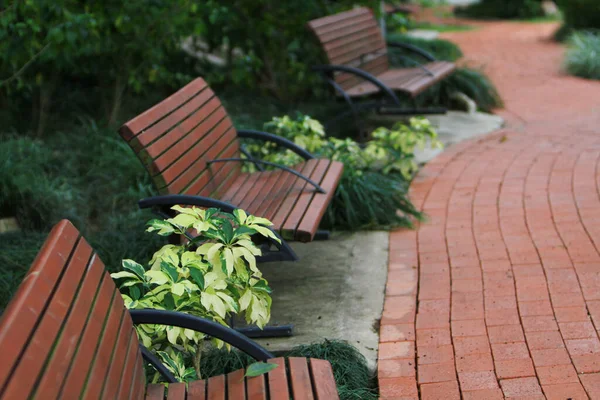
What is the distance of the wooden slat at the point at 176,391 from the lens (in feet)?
8.50

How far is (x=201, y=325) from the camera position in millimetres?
2656

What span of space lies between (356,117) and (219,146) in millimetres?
2472

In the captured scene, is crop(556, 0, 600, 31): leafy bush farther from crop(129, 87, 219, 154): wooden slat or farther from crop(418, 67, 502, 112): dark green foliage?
crop(129, 87, 219, 154): wooden slat

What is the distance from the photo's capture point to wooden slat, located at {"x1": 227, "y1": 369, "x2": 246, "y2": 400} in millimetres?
2545

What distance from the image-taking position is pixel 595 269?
14.3ft

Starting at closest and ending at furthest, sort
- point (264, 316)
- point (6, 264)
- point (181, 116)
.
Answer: point (264, 316) < point (181, 116) < point (6, 264)

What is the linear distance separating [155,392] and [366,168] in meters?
3.60

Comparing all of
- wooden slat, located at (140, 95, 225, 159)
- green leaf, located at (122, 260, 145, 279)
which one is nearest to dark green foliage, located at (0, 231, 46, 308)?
wooden slat, located at (140, 95, 225, 159)

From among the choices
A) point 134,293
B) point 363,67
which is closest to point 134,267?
point 134,293

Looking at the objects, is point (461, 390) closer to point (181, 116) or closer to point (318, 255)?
point (318, 255)

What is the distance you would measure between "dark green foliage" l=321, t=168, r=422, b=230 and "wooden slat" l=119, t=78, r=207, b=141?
3.76 ft

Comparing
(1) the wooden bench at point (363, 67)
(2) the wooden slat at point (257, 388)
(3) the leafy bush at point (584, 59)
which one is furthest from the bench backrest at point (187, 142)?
(3) the leafy bush at point (584, 59)

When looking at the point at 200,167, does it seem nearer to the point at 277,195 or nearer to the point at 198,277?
the point at 277,195

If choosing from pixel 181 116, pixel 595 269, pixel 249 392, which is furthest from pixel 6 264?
pixel 595 269
